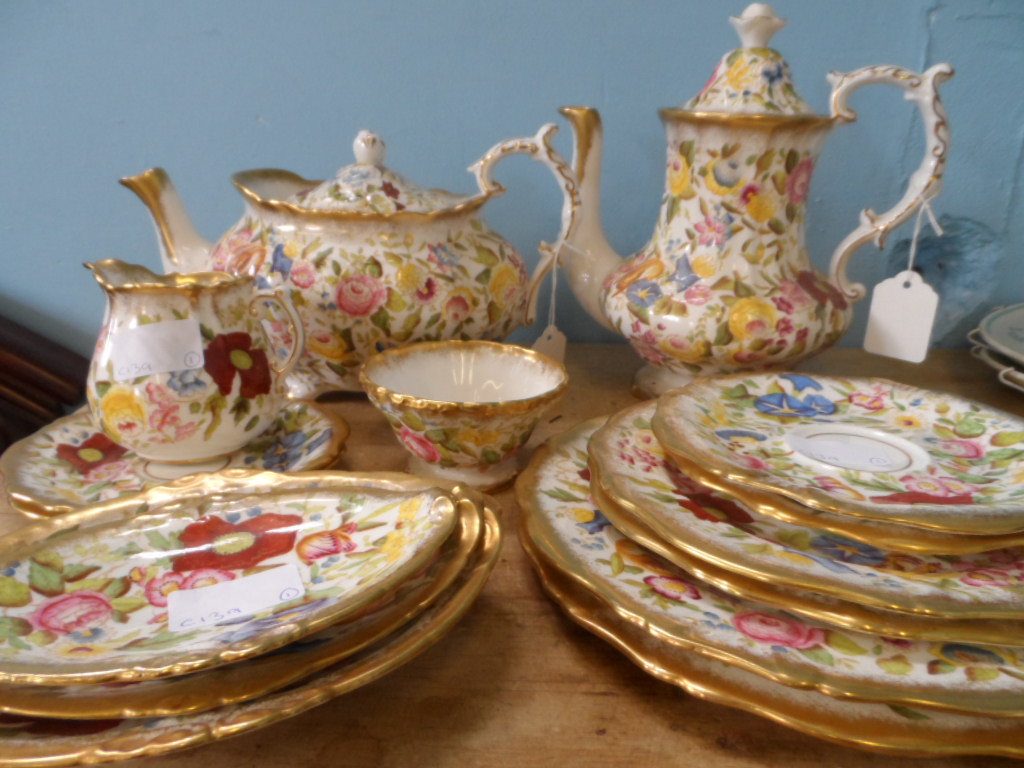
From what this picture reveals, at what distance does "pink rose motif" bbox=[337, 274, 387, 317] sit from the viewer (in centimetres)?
61

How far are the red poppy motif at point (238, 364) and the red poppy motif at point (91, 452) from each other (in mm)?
120

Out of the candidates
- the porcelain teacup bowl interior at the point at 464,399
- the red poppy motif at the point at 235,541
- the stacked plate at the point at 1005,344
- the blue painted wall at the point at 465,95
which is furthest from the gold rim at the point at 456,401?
the stacked plate at the point at 1005,344

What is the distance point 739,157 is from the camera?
2.01ft

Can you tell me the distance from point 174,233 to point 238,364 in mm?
219

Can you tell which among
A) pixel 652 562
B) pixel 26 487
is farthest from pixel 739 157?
pixel 26 487

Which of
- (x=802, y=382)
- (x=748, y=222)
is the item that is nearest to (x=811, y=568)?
(x=802, y=382)

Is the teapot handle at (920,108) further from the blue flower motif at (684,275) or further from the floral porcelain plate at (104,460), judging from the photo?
the floral porcelain plate at (104,460)

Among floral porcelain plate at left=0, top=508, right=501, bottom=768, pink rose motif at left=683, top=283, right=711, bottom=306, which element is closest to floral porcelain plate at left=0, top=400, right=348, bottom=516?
floral porcelain plate at left=0, top=508, right=501, bottom=768

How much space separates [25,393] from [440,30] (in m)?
0.73

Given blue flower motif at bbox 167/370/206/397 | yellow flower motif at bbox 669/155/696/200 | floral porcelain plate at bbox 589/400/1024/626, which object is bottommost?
floral porcelain plate at bbox 589/400/1024/626

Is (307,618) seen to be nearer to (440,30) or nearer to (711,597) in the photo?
(711,597)

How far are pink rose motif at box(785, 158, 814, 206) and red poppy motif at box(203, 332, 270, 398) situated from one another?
48 cm

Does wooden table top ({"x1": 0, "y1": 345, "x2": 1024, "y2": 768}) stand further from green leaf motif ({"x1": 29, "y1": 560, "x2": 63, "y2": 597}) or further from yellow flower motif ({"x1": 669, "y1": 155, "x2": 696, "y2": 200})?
yellow flower motif ({"x1": 669, "y1": 155, "x2": 696, "y2": 200})

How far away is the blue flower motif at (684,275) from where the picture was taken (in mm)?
641
